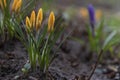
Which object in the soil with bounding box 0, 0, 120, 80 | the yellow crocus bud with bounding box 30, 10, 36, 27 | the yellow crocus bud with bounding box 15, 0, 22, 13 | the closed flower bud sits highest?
the yellow crocus bud with bounding box 15, 0, 22, 13

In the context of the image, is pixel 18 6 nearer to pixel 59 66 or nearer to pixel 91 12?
pixel 59 66

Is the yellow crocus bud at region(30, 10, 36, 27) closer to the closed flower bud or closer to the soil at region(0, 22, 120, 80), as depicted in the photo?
the soil at region(0, 22, 120, 80)

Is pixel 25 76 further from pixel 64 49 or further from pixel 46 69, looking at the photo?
pixel 64 49

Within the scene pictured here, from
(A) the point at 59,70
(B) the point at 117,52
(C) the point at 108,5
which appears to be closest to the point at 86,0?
(C) the point at 108,5

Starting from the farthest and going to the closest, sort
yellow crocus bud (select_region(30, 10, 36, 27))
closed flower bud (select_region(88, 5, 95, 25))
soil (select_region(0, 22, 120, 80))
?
closed flower bud (select_region(88, 5, 95, 25)) < soil (select_region(0, 22, 120, 80)) < yellow crocus bud (select_region(30, 10, 36, 27))

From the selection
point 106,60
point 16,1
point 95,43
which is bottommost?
point 106,60

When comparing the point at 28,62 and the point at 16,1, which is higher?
the point at 16,1

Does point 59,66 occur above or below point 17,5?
below

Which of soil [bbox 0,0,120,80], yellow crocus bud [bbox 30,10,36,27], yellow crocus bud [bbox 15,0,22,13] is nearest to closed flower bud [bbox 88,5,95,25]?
soil [bbox 0,0,120,80]

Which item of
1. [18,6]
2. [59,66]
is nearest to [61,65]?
[59,66]

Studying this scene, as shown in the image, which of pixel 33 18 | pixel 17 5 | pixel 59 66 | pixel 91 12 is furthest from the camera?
pixel 91 12

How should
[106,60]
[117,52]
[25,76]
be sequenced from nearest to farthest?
[25,76], [106,60], [117,52]
